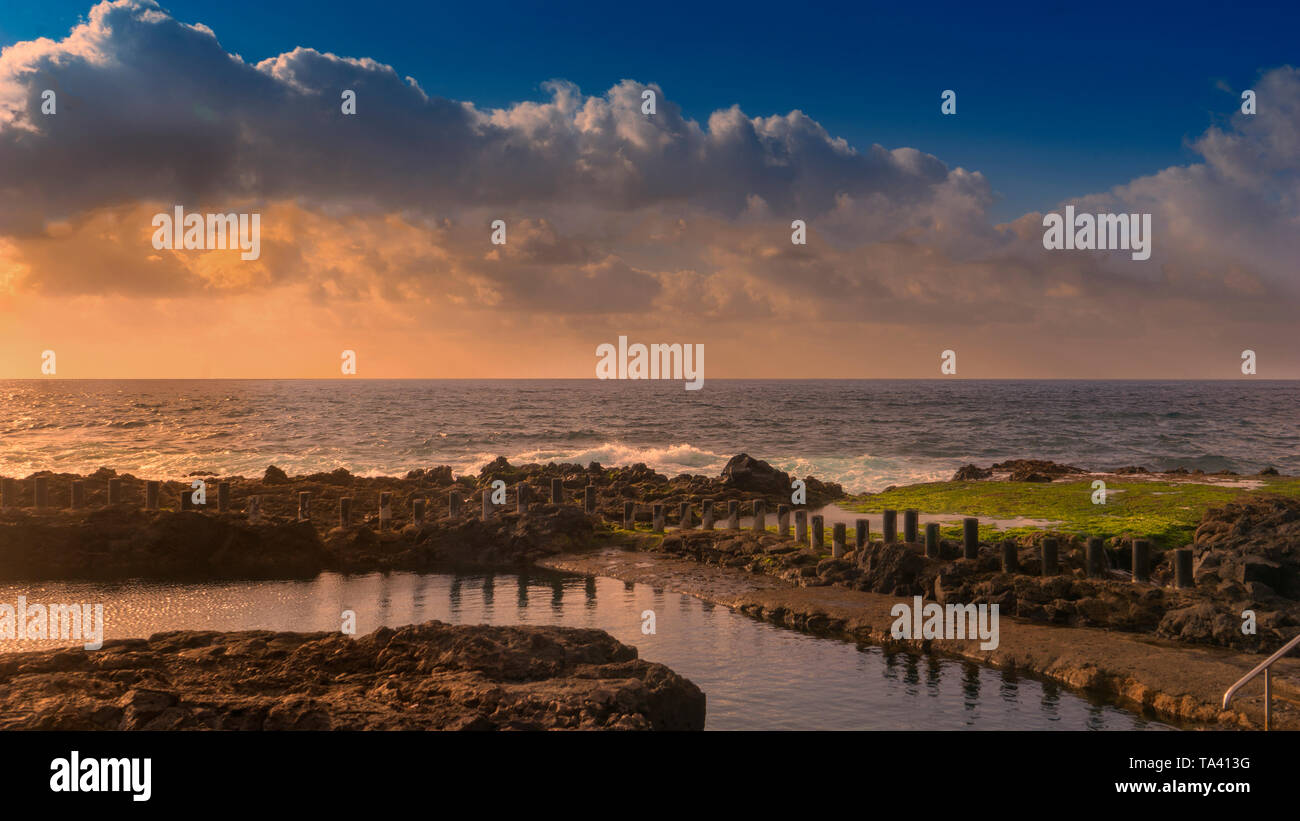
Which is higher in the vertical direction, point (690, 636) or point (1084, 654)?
point (1084, 654)

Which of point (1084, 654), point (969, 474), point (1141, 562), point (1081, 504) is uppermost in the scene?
point (1141, 562)

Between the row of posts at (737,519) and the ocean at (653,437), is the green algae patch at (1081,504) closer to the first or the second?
the row of posts at (737,519)

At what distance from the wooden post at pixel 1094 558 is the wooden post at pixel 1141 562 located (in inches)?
28.3

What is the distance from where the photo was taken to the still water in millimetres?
13000

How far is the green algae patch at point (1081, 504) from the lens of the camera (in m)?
25.6

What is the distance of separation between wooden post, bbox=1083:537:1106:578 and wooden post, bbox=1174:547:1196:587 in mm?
1761

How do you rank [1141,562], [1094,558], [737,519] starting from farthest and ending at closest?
[737,519]
[1094,558]
[1141,562]

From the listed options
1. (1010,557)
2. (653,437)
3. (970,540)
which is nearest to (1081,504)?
(970,540)

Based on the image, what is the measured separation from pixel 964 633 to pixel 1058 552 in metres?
4.98

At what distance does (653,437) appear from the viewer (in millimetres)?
86062

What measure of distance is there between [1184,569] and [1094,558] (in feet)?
6.31

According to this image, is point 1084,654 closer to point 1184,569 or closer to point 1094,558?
point 1184,569

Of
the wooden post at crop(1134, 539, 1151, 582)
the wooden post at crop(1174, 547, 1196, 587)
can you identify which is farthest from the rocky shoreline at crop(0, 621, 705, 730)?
the wooden post at crop(1134, 539, 1151, 582)
